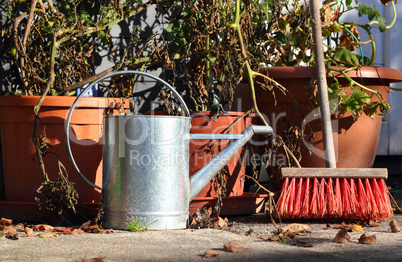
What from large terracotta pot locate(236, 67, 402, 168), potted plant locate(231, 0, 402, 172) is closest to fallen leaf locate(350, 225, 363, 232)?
potted plant locate(231, 0, 402, 172)

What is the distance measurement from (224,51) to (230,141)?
0.42 meters

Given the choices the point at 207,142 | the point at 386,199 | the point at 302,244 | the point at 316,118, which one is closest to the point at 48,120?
the point at 207,142

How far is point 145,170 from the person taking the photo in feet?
7.04

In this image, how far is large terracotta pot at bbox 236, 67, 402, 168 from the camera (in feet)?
8.98

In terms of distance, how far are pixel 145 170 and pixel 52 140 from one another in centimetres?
48

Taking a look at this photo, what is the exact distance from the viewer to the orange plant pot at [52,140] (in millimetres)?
2344

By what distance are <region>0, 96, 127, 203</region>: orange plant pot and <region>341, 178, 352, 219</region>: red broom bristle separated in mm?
1086

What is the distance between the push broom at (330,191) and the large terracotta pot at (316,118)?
183 millimetres

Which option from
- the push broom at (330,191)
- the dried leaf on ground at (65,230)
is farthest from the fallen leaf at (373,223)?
the dried leaf on ground at (65,230)

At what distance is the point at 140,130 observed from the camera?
2.15m

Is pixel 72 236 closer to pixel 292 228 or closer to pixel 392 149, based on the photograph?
pixel 292 228

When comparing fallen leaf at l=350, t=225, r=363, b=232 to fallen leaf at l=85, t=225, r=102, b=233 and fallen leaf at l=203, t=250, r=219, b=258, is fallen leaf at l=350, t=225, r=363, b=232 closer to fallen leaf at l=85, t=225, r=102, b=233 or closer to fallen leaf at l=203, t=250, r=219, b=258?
fallen leaf at l=203, t=250, r=219, b=258

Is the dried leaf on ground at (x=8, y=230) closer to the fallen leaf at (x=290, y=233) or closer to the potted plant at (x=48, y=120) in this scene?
the potted plant at (x=48, y=120)

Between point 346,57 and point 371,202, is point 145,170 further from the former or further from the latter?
point 346,57
